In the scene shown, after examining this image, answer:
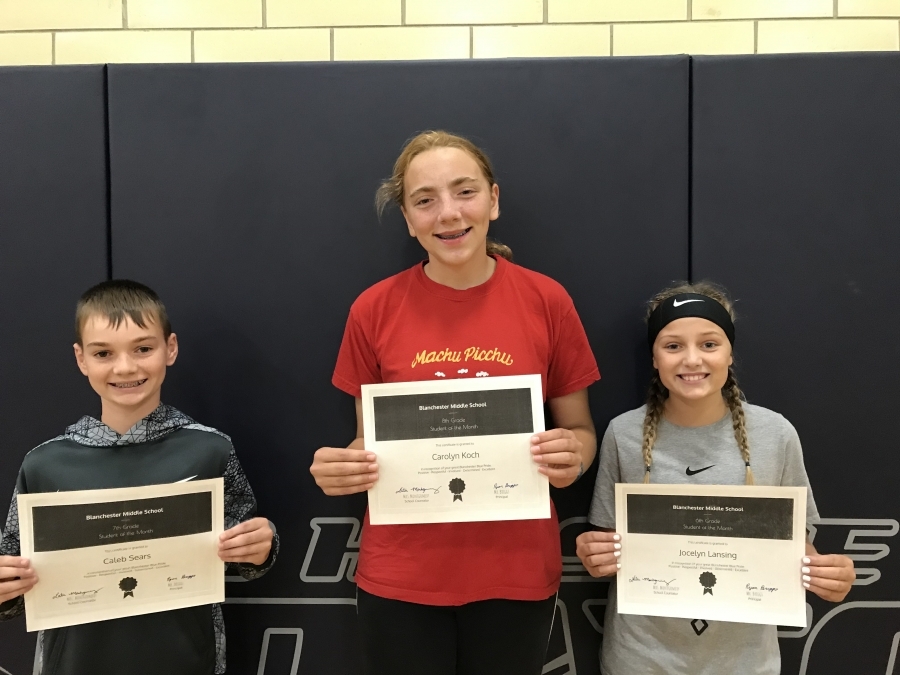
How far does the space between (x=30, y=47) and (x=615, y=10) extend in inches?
81.9

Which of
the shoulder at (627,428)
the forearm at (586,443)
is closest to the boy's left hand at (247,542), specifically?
the forearm at (586,443)

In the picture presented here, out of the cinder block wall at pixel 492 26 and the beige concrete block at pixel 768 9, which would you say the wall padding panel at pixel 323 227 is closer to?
the cinder block wall at pixel 492 26

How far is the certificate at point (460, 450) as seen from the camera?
4.45 feet

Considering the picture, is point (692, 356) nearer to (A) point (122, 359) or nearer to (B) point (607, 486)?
(B) point (607, 486)

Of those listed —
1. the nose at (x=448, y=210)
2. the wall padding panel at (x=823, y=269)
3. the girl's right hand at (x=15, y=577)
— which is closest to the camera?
the girl's right hand at (x=15, y=577)

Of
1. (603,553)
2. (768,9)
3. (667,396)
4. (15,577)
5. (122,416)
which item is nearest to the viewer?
(15,577)

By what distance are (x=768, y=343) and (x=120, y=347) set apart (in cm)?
175

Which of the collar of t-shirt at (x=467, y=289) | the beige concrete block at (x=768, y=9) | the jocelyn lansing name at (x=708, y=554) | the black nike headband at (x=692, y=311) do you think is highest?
the beige concrete block at (x=768, y=9)

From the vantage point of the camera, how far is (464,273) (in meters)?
1.50

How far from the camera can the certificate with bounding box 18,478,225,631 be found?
1314mm

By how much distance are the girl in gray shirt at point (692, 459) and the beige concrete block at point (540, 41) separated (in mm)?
1026

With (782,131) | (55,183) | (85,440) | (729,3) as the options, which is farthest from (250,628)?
(729,3)

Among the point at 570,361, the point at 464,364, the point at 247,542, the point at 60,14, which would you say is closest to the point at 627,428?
the point at 570,361
